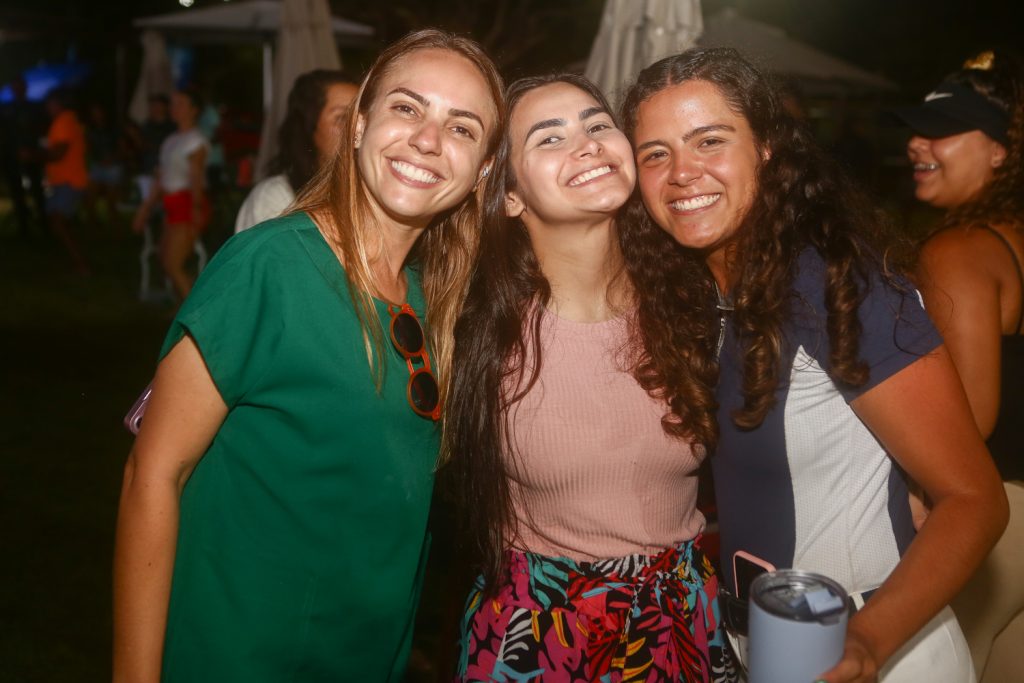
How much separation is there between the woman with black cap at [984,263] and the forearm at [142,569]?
1925mm

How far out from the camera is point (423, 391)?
6.72ft

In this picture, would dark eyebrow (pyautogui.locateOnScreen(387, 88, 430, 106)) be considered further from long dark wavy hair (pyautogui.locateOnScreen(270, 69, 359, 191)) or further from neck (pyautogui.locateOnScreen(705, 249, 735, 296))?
long dark wavy hair (pyautogui.locateOnScreen(270, 69, 359, 191))

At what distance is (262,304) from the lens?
1.78 metres

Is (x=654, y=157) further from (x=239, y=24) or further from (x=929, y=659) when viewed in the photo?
(x=239, y=24)

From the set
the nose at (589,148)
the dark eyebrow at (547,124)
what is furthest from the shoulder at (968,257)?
the dark eyebrow at (547,124)

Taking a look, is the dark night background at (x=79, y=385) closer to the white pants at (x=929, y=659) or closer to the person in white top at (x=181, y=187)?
the person in white top at (x=181, y=187)

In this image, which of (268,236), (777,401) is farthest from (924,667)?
(268,236)

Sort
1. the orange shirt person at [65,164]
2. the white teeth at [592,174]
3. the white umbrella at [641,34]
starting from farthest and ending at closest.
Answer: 1. the orange shirt person at [65,164]
2. the white umbrella at [641,34]
3. the white teeth at [592,174]

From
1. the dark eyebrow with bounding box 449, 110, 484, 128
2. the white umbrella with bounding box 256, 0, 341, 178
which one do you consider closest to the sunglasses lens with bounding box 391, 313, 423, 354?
the dark eyebrow with bounding box 449, 110, 484, 128

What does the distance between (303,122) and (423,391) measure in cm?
325

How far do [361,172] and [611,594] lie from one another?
118cm

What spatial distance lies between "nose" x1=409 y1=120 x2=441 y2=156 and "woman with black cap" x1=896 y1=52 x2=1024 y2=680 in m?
1.32

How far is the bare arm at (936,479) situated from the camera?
1752mm

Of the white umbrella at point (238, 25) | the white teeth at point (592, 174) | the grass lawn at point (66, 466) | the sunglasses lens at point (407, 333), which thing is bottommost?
the grass lawn at point (66, 466)
